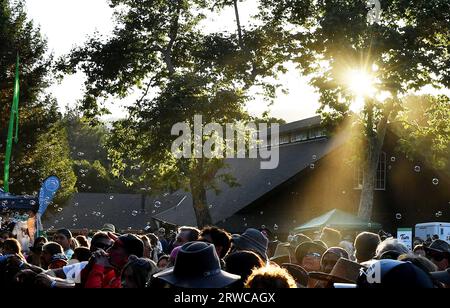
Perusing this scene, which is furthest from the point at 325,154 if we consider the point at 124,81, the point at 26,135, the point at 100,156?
the point at 100,156

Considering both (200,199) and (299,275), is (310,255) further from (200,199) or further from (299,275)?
(200,199)

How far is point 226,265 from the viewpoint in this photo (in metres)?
6.49

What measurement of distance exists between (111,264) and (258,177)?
138 ft

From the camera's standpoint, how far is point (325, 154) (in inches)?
1750

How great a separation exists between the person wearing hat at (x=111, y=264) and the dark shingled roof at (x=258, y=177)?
3644 cm

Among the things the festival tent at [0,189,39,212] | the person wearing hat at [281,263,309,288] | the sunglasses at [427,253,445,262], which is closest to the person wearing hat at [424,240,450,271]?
the sunglasses at [427,253,445,262]

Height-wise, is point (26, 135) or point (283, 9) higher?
point (283, 9)

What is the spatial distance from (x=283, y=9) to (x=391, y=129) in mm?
11300

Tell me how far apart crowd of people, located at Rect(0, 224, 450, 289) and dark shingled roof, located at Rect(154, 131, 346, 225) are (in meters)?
32.3

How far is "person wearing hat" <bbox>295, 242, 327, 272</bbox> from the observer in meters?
9.30

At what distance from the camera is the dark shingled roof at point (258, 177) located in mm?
45312

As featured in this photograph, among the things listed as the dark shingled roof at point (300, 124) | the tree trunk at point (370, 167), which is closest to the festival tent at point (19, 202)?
the tree trunk at point (370, 167)

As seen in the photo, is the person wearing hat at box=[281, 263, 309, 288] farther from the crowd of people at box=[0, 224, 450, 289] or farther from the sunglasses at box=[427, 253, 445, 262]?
the sunglasses at box=[427, 253, 445, 262]
